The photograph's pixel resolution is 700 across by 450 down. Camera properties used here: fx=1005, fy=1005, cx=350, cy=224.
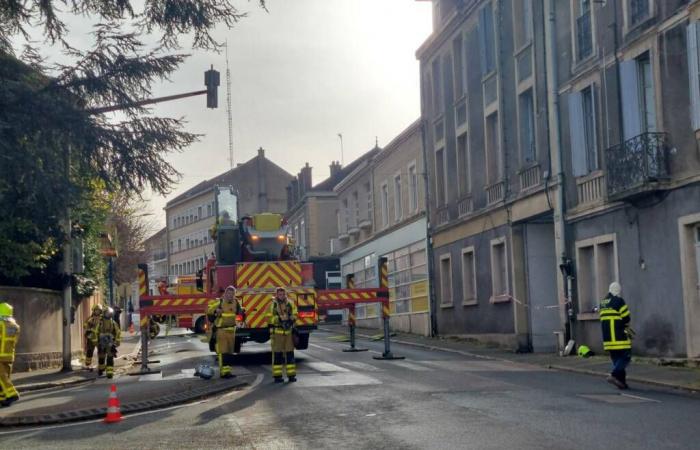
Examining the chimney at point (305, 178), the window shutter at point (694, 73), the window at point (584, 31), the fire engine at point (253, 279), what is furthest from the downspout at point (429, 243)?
the chimney at point (305, 178)

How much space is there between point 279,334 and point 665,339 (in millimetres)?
7862

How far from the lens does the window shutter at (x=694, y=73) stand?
18.7 metres

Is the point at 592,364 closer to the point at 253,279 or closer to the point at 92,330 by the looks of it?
the point at 253,279

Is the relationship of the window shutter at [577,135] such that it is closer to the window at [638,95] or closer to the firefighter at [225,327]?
the window at [638,95]

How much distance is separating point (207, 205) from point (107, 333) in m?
80.9

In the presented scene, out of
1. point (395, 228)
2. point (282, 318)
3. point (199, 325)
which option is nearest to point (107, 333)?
point (282, 318)

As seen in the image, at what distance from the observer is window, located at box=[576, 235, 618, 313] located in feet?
75.5

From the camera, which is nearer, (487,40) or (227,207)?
(227,207)

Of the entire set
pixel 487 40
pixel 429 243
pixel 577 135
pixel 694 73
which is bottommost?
pixel 429 243

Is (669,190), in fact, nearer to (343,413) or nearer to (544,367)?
(544,367)

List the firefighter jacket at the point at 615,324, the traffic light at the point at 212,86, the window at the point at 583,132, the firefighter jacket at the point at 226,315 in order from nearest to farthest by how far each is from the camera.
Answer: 1. the firefighter jacket at the point at 615,324
2. the firefighter jacket at the point at 226,315
3. the traffic light at the point at 212,86
4. the window at the point at 583,132

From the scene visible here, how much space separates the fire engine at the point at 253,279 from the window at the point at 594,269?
15.6 feet

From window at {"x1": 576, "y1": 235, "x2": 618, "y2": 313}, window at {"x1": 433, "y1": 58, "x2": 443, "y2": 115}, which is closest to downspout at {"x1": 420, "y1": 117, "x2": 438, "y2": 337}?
window at {"x1": 433, "y1": 58, "x2": 443, "y2": 115}

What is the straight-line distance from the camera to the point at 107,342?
21562 millimetres
